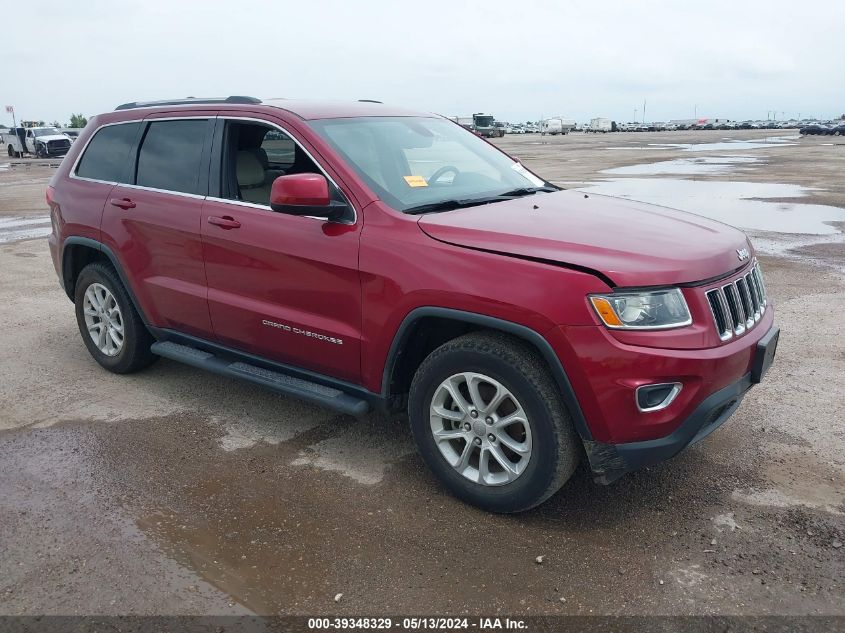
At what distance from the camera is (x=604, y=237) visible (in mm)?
3326

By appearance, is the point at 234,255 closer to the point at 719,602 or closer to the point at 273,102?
the point at 273,102

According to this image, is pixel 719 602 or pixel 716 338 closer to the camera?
pixel 719 602

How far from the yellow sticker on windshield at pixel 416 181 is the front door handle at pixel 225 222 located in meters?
1.00

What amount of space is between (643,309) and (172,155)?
3.18 m

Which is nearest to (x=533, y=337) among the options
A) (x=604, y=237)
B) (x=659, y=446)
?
(x=604, y=237)

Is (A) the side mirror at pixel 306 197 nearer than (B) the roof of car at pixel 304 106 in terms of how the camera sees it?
Yes

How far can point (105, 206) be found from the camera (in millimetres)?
5086

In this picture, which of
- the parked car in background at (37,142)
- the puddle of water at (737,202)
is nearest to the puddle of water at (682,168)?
the puddle of water at (737,202)

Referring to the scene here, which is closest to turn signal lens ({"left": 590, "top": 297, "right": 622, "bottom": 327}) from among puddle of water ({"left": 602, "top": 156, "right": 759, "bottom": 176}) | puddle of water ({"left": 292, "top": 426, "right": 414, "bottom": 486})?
puddle of water ({"left": 292, "top": 426, "right": 414, "bottom": 486})

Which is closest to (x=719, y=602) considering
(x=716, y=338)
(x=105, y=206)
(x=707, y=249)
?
(x=716, y=338)

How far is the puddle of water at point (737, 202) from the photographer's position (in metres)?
11.8

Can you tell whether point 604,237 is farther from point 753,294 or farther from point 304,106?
point 304,106

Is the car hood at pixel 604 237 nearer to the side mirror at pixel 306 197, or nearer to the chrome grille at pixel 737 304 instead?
the chrome grille at pixel 737 304

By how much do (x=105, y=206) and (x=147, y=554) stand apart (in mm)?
2725
